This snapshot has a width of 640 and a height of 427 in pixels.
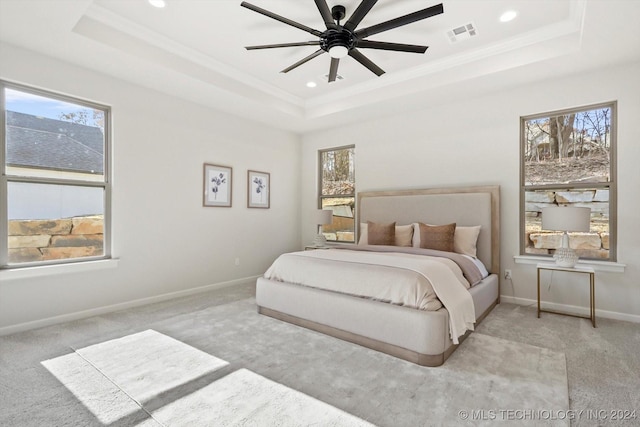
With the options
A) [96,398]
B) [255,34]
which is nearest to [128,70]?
[255,34]

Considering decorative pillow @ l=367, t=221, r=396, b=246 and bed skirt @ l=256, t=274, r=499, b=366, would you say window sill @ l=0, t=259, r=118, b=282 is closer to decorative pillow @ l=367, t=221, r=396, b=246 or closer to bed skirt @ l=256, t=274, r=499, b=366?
bed skirt @ l=256, t=274, r=499, b=366

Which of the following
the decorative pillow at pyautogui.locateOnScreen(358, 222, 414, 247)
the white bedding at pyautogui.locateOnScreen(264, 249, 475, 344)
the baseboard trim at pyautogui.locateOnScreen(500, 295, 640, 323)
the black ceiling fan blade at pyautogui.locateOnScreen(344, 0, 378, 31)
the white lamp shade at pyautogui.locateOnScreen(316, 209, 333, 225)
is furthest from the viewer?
the white lamp shade at pyautogui.locateOnScreen(316, 209, 333, 225)

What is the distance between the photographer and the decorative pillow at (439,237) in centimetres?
389

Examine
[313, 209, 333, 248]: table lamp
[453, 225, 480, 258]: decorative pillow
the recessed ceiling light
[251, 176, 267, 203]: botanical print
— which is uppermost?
the recessed ceiling light

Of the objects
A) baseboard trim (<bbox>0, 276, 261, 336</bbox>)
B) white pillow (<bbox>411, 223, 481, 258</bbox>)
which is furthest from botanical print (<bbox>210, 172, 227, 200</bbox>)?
white pillow (<bbox>411, 223, 481, 258</bbox>)

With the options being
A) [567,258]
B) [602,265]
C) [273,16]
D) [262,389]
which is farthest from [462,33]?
[262,389]

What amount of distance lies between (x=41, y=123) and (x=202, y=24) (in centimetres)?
192

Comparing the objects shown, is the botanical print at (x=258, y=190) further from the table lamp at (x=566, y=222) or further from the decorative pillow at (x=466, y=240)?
the table lamp at (x=566, y=222)

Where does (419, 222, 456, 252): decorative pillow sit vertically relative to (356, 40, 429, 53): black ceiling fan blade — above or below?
below

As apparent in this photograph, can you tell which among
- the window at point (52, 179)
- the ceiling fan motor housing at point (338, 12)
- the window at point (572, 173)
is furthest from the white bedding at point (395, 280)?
the window at point (52, 179)

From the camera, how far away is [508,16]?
2988mm

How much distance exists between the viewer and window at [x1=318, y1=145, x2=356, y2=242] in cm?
564

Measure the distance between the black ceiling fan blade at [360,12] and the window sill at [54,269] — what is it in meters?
3.44

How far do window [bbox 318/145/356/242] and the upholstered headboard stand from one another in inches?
19.1
